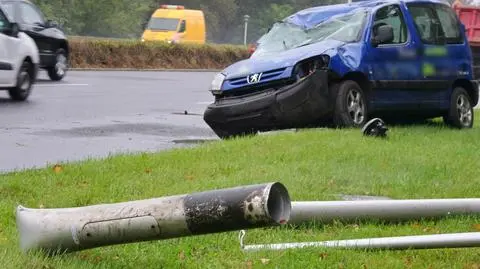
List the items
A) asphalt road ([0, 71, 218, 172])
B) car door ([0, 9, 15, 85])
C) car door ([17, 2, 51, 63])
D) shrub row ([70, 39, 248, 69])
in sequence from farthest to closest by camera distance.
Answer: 1. shrub row ([70, 39, 248, 69])
2. car door ([17, 2, 51, 63])
3. car door ([0, 9, 15, 85])
4. asphalt road ([0, 71, 218, 172])

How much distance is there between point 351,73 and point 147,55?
25075 millimetres

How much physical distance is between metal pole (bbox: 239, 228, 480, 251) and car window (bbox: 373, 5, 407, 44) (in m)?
7.52

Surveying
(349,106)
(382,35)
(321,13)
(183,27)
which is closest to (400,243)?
(349,106)

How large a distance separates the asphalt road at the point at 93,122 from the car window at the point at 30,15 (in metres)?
1.98

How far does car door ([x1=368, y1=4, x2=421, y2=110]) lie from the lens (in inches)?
479

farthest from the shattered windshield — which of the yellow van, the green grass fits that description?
the yellow van

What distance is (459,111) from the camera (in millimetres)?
13375

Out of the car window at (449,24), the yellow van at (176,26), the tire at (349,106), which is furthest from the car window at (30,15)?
the yellow van at (176,26)

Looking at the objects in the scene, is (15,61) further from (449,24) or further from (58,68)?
(58,68)

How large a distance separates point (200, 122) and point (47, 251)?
1029 centimetres

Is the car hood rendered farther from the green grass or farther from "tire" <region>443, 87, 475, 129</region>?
"tire" <region>443, 87, 475, 129</region>

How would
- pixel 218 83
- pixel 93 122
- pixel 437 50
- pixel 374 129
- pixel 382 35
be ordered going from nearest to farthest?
pixel 374 129
pixel 218 83
pixel 382 35
pixel 437 50
pixel 93 122

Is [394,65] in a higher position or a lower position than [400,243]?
lower

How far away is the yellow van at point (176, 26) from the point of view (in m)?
46.4
